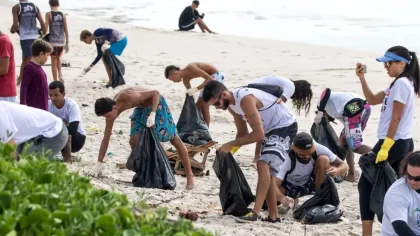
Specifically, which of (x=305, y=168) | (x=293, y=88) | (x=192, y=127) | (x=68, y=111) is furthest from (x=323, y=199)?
(x=68, y=111)

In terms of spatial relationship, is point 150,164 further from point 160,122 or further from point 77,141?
point 77,141

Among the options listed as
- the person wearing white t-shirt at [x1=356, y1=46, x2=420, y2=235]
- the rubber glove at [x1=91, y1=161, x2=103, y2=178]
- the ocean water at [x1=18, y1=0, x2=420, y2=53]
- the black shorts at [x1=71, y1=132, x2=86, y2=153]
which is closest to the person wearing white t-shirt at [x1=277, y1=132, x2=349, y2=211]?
the person wearing white t-shirt at [x1=356, y1=46, x2=420, y2=235]

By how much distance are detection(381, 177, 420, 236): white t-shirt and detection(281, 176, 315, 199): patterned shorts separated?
2.03m

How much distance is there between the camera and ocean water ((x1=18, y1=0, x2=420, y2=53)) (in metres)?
22.4

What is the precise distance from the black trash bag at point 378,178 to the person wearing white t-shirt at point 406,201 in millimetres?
724

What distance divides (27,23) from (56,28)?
474 mm

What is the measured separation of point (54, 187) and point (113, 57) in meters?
9.58

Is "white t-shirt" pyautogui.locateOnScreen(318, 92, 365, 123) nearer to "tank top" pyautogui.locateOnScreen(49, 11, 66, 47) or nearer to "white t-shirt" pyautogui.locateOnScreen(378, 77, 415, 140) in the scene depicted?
"white t-shirt" pyautogui.locateOnScreen(378, 77, 415, 140)

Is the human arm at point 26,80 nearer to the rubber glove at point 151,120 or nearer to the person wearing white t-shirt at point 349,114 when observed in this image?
the rubber glove at point 151,120

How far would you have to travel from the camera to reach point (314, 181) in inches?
309

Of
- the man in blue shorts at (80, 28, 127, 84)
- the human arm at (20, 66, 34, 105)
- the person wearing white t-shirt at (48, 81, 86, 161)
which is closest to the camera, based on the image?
the human arm at (20, 66, 34, 105)

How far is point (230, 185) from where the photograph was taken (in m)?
7.52

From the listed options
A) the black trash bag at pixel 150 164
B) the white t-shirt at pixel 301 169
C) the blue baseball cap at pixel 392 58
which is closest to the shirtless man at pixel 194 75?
the black trash bag at pixel 150 164

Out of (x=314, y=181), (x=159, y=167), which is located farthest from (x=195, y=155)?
(x=314, y=181)
